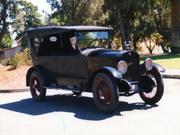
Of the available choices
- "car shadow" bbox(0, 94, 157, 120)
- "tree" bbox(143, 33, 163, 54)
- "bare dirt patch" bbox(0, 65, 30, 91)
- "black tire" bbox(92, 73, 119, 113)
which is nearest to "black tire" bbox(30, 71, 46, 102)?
"car shadow" bbox(0, 94, 157, 120)

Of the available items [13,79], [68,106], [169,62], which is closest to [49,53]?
[68,106]

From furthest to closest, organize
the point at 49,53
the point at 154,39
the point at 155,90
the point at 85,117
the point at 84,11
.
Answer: the point at 154,39 < the point at 84,11 < the point at 49,53 < the point at 155,90 < the point at 85,117

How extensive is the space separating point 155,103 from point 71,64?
2331 mm

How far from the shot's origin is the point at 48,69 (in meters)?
13.4

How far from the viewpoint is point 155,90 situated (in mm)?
11891

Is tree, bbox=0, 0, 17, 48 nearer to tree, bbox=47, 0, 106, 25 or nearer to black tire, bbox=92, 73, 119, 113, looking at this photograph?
tree, bbox=47, 0, 106, 25

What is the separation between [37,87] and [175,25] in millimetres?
22109

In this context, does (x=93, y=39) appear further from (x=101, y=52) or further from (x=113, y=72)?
(x=113, y=72)

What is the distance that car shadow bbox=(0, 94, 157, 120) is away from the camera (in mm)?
10965

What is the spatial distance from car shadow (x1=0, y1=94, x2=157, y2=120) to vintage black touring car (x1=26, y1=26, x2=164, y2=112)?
289 millimetres

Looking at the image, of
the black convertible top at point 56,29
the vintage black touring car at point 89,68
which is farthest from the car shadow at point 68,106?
the black convertible top at point 56,29

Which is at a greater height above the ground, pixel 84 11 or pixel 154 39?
pixel 84 11

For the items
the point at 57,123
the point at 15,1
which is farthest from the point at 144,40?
the point at 57,123

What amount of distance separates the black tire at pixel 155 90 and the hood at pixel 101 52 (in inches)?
39.8
